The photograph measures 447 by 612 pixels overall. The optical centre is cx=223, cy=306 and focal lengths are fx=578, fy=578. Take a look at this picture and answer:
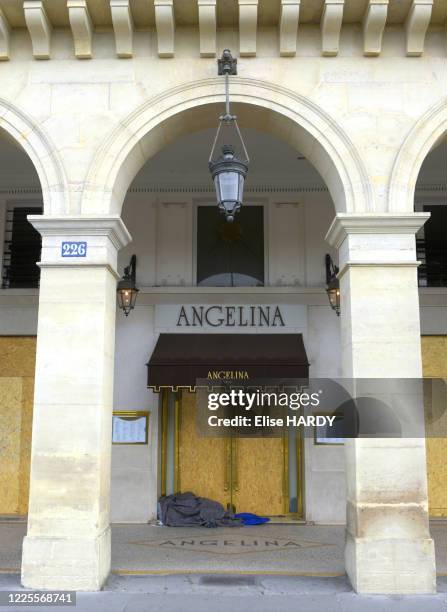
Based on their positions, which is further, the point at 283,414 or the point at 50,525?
the point at 283,414

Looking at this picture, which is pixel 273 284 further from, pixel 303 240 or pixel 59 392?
pixel 59 392

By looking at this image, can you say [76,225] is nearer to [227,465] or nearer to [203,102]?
[203,102]

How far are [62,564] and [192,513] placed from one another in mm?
3811

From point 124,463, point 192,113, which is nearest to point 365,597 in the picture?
point 124,463

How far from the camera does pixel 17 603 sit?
19.6ft

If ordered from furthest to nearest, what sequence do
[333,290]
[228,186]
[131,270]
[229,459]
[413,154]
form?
1. [131,270]
2. [229,459]
3. [333,290]
4. [413,154]
5. [228,186]

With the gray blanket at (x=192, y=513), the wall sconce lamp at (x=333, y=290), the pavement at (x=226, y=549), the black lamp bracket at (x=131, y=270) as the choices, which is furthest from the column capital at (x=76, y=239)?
the gray blanket at (x=192, y=513)

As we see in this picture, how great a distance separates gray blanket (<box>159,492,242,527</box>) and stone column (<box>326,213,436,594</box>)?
3.45 meters

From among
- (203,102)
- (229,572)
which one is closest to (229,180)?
(203,102)

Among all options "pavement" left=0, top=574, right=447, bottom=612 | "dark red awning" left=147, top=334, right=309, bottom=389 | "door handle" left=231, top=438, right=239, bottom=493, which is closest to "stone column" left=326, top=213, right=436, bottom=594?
"pavement" left=0, top=574, right=447, bottom=612

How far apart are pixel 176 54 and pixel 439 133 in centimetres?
346

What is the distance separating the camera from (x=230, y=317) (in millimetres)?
10617

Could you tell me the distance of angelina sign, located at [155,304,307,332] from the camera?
10578mm

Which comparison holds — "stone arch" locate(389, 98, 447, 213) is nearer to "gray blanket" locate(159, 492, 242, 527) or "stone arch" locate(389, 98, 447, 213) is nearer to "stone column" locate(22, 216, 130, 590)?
"stone column" locate(22, 216, 130, 590)
